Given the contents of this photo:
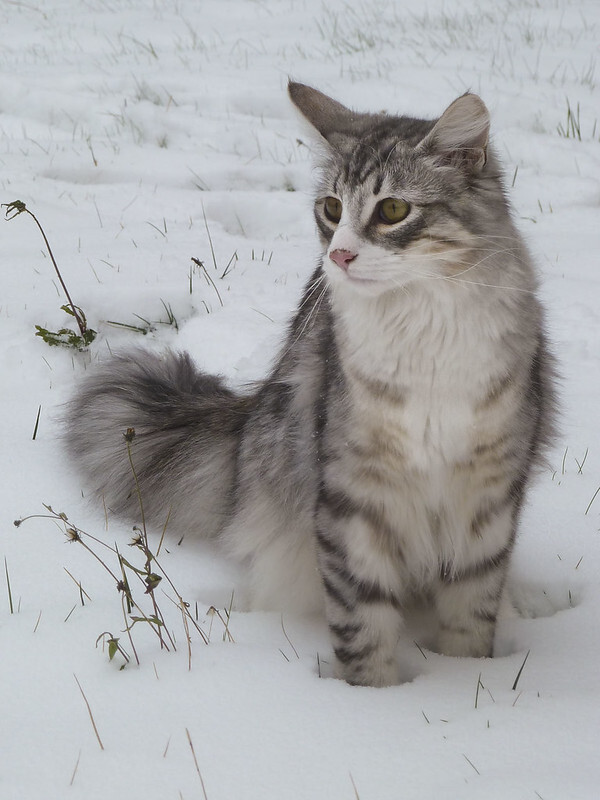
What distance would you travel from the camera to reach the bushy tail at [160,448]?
9.78ft

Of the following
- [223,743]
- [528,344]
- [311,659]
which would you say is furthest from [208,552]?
[528,344]

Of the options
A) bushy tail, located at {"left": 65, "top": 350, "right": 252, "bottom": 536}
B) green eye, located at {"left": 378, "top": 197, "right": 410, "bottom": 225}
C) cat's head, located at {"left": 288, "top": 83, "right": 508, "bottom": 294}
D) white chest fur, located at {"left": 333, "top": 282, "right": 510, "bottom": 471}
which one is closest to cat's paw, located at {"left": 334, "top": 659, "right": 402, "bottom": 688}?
white chest fur, located at {"left": 333, "top": 282, "right": 510, "bottom": 471}

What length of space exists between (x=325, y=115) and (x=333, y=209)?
360 mm

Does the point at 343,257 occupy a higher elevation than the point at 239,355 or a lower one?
higher

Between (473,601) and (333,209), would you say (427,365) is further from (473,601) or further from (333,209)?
(473,601)

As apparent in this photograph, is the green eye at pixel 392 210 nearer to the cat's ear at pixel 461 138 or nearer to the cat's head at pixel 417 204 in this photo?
the cat's head at pixel 417 204

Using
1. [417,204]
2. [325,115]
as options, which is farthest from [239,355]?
[417,204]

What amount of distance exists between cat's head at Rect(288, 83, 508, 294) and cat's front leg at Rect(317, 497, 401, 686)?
2.07 feet

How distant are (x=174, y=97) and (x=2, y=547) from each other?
15.5 feet

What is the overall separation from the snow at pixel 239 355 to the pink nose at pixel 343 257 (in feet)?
3.27

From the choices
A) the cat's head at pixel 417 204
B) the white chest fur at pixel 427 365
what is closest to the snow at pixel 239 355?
the white chest fur at pixel 427 365

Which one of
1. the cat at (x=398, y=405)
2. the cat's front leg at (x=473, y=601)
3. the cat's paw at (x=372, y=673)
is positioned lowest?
the cat's paw at (x=372, y=673)

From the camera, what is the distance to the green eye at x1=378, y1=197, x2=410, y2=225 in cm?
216

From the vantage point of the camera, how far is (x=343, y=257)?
213 cm
